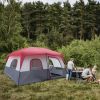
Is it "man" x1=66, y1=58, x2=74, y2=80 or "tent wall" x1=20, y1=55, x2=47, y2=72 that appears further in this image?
"man" x1=66, y1=58, x2=74, y2=80

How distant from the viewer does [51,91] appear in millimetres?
12891

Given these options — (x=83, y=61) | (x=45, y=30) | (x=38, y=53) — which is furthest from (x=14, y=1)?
(x=45, y=30)

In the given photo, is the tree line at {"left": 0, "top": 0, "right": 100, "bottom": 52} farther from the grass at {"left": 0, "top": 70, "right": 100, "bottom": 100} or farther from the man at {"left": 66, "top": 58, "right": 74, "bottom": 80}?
the grass at {"left": 0, "top": 70, "right": 100, "bottom": 100}

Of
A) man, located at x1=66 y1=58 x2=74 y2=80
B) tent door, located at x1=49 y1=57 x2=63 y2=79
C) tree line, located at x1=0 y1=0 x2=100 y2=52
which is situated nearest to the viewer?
man, located at x1=66 y1=58 x2=74 y2=80

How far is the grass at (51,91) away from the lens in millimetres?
11586

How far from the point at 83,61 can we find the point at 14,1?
1448 centimetres

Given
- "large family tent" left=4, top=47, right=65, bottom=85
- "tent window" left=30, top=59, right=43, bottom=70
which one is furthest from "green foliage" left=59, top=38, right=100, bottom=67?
"tent window" left=30, top=59, right=43, bottom=70

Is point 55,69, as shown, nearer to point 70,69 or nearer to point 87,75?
point 70,69

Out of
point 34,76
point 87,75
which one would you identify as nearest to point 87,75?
point 87,75

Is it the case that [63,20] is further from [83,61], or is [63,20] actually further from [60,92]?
[60,92]

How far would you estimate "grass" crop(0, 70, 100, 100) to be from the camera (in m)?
11.6

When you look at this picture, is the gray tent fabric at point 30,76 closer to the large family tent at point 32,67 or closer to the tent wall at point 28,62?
the large family tent at point 32,67

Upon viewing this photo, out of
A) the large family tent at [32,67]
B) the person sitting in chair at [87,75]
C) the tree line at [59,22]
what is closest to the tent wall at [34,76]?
the large family tent at [32,67]

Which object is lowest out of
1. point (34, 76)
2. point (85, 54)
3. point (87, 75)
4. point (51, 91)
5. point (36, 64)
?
point (51, 91)
